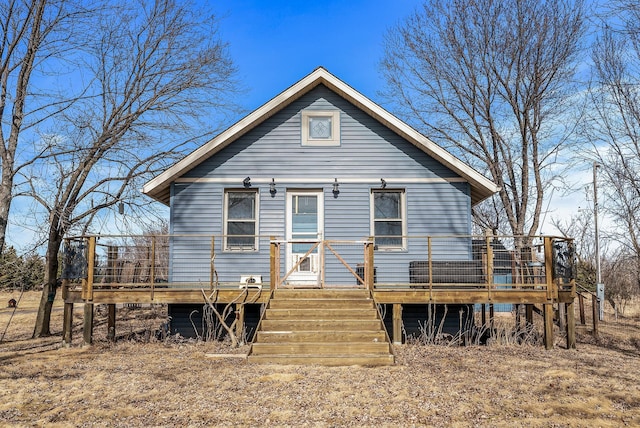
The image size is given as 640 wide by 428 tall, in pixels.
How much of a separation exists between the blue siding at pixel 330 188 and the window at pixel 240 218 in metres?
0.20

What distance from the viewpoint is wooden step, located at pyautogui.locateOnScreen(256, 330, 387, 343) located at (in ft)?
31.3

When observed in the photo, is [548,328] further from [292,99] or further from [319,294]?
[292,99]

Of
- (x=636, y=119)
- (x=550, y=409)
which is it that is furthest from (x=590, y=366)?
(x=636, y=119)

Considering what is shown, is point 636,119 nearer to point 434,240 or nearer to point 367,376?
point 434,240

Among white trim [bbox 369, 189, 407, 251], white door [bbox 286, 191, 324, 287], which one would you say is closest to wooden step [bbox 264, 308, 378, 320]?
white door [bbox 286, 191, 324, 287]

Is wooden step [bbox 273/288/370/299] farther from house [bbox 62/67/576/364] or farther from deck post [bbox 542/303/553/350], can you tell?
deck post [bbox 542/303/553/350]

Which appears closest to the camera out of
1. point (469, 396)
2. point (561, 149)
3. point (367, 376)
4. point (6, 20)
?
point (469, 396)

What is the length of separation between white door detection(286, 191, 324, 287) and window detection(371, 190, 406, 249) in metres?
1.39

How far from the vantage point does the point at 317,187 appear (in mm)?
13508

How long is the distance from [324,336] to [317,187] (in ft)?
16.0

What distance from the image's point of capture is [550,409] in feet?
21.6

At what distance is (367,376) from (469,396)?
5.30 ft

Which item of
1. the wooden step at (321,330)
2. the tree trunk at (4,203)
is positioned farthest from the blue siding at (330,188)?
the tree trunk at (4,203)

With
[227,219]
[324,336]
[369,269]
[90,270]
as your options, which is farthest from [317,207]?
[90,270]
